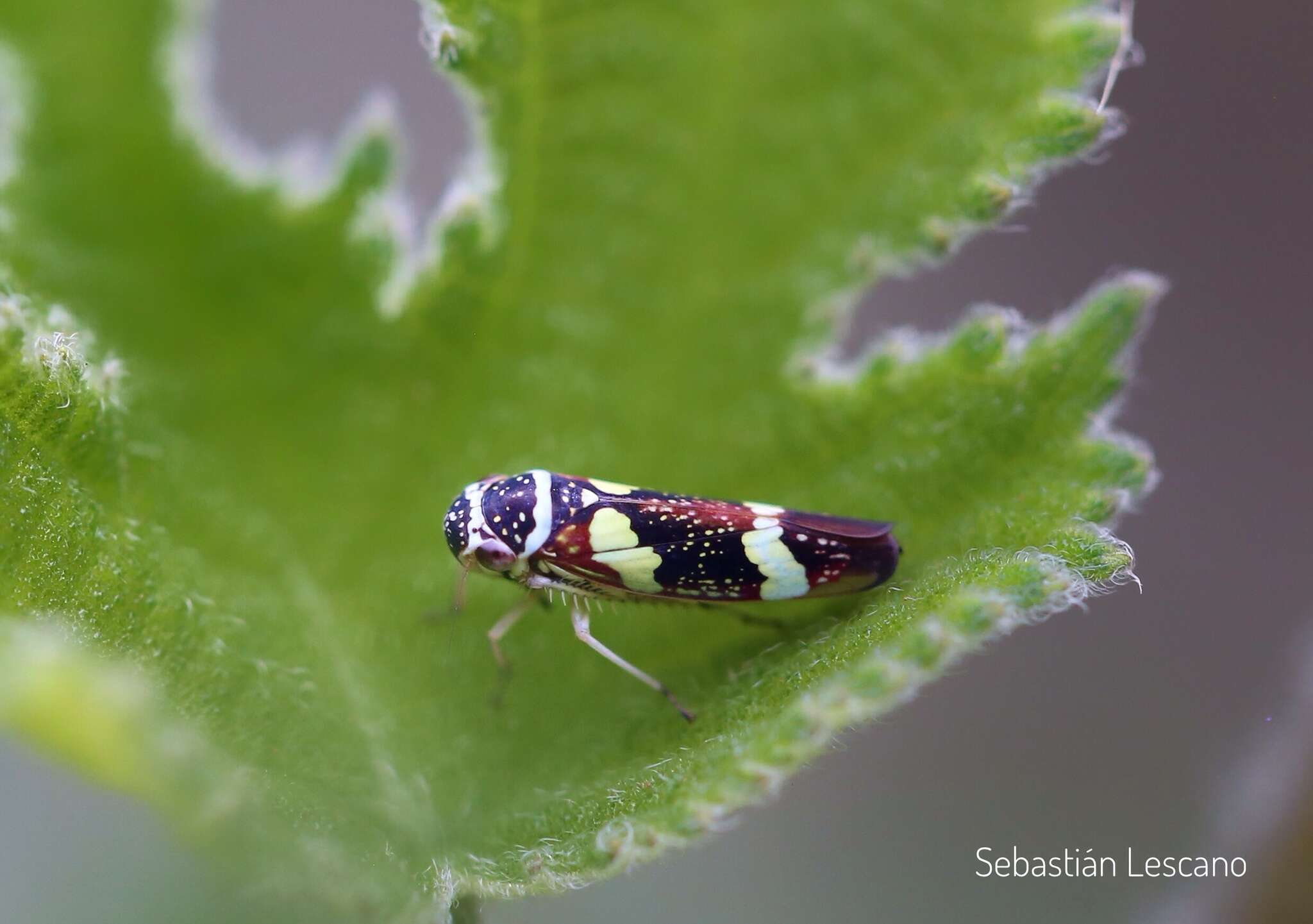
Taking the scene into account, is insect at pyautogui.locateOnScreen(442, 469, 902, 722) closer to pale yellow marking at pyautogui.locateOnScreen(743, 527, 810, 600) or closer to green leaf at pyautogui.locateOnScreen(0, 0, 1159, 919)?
pale yellow marking at pyautogui.locateOnScreen(743, 527, 810, 600)

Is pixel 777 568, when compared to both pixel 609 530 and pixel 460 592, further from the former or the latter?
pixel 460 592

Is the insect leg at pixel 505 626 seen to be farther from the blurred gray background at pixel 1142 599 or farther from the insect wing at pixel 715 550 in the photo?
the blurred gray background at pixel 1142 599

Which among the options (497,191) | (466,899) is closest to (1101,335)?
(497,191)

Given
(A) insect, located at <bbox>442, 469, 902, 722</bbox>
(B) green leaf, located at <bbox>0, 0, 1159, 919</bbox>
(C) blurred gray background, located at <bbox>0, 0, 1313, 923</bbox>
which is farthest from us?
(C) blurred gray background, located at <bbox>0, 0, 1313, 923</bbox>

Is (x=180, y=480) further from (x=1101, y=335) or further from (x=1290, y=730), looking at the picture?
(x=1290, y=730)

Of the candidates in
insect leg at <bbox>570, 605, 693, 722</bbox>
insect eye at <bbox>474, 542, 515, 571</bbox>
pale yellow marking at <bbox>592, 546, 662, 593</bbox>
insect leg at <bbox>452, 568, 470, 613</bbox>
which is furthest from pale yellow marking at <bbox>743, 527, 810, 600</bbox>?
insect leg at <bbox>452, 568, 470, 613</bbox>
